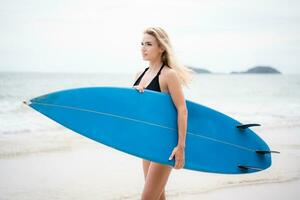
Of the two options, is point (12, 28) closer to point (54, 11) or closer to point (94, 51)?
point (54, 11)

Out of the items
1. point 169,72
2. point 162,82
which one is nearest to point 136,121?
point 162,82

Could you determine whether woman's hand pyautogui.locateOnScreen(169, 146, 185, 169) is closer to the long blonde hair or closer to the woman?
the woman

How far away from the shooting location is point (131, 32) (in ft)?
152

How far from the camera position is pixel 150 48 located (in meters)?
2.37

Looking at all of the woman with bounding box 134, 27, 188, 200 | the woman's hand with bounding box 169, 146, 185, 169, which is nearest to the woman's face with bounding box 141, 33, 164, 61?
the woman with bounding box 134, 27, 188, 200

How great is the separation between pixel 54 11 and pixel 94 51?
8.53 meters

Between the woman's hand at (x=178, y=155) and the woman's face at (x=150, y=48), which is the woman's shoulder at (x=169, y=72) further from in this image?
the woman's hand at (x=178, y=155)

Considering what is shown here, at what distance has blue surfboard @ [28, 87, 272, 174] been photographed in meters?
2.46

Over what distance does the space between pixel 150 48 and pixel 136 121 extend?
0.52 metres

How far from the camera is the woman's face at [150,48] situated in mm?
2369

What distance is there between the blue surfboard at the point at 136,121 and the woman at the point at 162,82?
60mm

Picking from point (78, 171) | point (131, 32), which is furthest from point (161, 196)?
point (131, 32)

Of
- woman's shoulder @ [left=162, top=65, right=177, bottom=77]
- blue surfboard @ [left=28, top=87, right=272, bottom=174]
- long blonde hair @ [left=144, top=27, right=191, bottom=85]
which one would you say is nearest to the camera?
woman's shoulder @ [left=162, top=65, right=177, bottom=77]

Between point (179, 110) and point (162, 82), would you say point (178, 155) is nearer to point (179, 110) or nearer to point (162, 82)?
point (179, 110)
